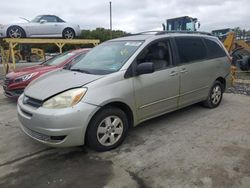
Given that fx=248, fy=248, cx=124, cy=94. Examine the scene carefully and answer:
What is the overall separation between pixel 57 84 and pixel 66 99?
0.42m

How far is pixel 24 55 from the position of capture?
2234cm

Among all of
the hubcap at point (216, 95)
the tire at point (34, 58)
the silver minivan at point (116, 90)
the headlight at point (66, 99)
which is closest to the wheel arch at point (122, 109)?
the silver minivan at point (116, 90)

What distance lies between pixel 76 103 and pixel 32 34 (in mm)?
9314

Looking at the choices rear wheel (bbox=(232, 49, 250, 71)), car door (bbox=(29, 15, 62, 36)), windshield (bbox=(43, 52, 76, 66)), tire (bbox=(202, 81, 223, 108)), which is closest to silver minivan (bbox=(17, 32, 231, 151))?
tire (bbox=(202, 81, 223, 108))

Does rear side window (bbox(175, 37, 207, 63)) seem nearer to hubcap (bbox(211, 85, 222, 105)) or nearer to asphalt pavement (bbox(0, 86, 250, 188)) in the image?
hubcap (bbox(211, 85, 222, 105))

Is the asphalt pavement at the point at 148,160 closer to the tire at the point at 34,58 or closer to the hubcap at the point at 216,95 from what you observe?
the hubcap at the point at 216,95

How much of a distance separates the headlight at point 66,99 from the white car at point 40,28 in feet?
29.7

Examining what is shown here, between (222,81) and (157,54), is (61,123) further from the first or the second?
(222,81)

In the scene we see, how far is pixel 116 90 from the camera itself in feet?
11.5

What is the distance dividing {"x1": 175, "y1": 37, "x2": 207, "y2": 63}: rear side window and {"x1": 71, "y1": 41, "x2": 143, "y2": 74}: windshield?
0.94m

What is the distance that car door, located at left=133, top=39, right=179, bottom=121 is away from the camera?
3.89m

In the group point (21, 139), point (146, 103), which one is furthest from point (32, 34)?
point (146, 103)

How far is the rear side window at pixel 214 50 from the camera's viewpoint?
530 centimetres

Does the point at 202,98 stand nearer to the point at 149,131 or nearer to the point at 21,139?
the point at 149,131
